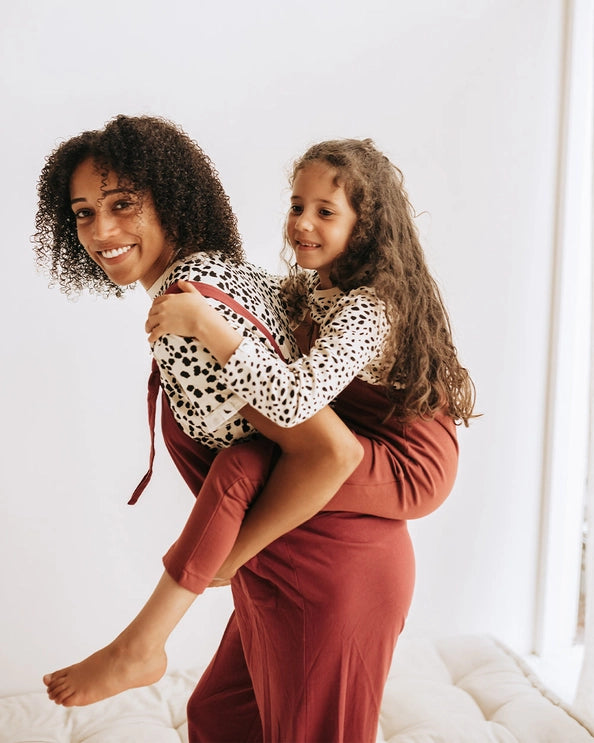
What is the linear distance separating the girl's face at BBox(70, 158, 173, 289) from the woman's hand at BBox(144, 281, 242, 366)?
200mm

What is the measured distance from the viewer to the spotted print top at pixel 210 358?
4.15 feet

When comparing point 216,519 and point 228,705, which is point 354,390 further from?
point 228,705

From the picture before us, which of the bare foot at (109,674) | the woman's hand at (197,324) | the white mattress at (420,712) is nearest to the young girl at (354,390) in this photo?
the woman's hand at (197,324)

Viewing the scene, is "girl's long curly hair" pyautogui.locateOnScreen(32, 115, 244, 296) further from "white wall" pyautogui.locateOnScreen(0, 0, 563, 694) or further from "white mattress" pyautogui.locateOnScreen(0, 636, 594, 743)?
"white mattress" pyautogui.locateOnScreen(0, 636, 594, 743)

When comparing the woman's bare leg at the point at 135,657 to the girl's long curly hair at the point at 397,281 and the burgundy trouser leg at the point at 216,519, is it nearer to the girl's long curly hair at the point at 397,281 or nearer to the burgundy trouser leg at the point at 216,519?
the burgundy trouser leg at the point at 216,519

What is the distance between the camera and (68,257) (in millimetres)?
1593

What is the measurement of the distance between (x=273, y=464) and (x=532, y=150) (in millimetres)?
1838

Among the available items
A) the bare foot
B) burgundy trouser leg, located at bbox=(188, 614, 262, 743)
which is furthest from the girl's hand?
burgundy trouser leg, located at bbox=(188, 614, 262, 743)

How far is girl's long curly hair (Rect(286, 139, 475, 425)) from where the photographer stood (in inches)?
A: 57.5

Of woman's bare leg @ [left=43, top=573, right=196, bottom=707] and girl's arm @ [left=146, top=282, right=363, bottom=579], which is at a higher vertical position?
girl's arm @ [left=146, top=282, right=363, bottom=579]

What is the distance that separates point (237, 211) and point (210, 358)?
1246 mm

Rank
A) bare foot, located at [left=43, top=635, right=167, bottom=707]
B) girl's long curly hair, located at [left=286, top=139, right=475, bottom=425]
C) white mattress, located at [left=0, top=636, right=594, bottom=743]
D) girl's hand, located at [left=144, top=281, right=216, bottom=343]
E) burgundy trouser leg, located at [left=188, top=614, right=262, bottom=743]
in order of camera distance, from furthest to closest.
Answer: white mattress, located at [left=0, top=636, right=594, bottom=743]
burgundy trouser leg, located at [left=188, top=614, right=262, bottom=743]
girl's long curly hair, located at [left=286, top=139, right=475, bottom=425]
bare foot, located at [left=43, top=635, right=167, bottom=707]
girl's hand, located at [left=144, top=281, right=216, bottom=343]

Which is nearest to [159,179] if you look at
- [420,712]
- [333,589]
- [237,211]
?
[333,589]

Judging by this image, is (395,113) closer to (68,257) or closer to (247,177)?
(247,177)
